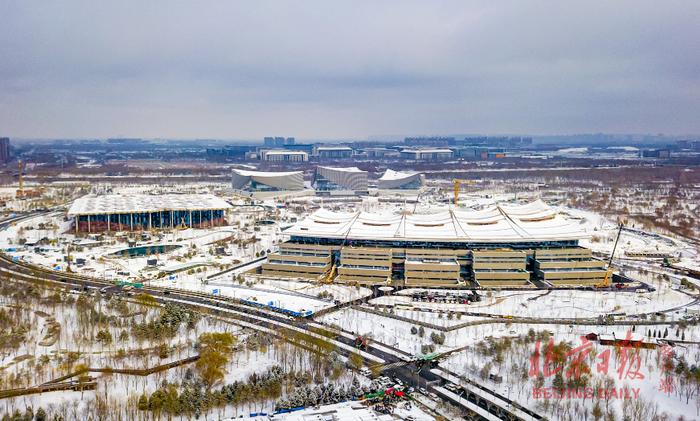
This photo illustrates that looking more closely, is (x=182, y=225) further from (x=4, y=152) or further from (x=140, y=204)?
(x=4, y=152)

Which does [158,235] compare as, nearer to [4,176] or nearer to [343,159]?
[4,176]

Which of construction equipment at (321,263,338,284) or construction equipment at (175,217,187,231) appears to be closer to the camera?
construction equipment at (321,263,338,284)

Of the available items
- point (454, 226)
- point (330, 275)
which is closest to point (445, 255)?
point (454, 226)

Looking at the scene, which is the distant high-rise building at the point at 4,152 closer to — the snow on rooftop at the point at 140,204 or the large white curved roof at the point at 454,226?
the snow on rooftop at the point at 140,204

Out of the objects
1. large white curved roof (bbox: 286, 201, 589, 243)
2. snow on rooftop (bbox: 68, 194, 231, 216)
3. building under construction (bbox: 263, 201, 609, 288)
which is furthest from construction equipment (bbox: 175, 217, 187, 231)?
building under construction (bbox: 263, 201, 609, 288)

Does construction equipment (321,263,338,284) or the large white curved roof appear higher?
the large white curved roof

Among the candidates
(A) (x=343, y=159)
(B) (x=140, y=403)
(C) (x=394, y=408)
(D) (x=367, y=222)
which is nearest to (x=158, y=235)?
(D) (x=367, y=222)

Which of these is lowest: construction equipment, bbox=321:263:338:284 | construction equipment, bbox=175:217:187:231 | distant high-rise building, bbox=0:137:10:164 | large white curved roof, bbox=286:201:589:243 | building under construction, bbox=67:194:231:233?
construction equipment, bbox=321:263:338:284

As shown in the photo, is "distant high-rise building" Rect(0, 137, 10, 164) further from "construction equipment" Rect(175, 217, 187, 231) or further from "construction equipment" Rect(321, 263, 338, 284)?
"construction equipment" Rect(321, 263, 338, 284)

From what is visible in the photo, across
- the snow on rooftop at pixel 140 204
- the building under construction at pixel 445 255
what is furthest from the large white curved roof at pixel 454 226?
the snow on rooftop at pixel 140 204
